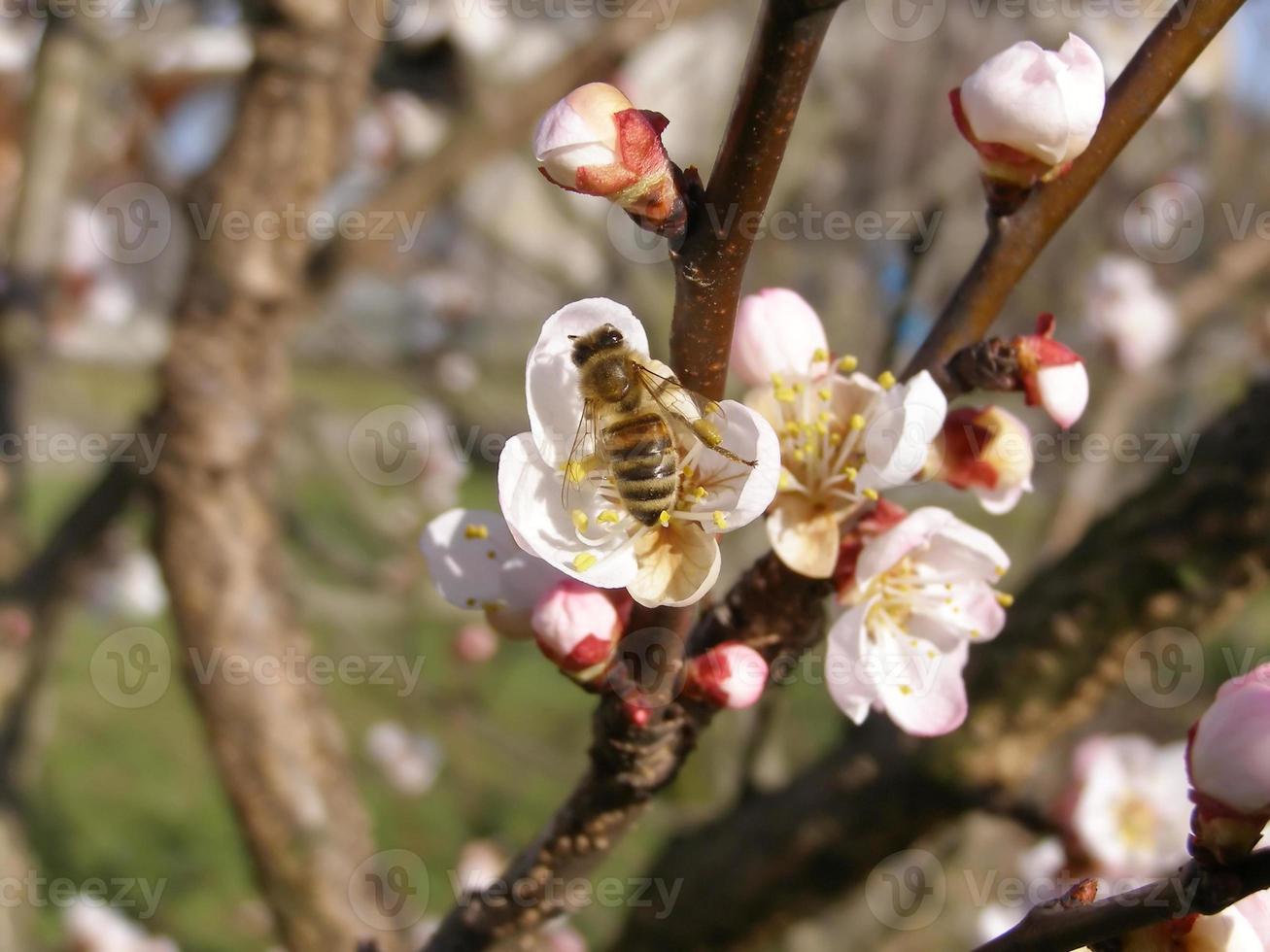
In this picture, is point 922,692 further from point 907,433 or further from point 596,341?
point 596,341

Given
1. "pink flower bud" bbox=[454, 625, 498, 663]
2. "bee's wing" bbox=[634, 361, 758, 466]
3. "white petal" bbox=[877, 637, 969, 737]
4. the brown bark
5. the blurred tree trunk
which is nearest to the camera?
"bee's wing" bbox=[634, 361, 758, 466]

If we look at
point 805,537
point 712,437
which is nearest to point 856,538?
point 805,537

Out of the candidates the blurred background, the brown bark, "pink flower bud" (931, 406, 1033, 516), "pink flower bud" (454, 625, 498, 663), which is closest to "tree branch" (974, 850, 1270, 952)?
"pink flower bud" (931, 406, 1033, 516)

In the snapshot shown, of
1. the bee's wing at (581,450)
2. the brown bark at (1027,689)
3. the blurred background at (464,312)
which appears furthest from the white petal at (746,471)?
the blurred background at (464,312)

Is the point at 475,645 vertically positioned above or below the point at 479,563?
below

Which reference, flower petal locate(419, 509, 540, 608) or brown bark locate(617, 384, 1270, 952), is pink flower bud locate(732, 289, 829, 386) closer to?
flower petal locate(419, 509, 540, 608)

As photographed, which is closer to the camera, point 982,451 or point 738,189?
point 738,189

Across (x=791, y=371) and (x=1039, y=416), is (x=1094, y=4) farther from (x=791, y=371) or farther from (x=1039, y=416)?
(x=791, y=371)
